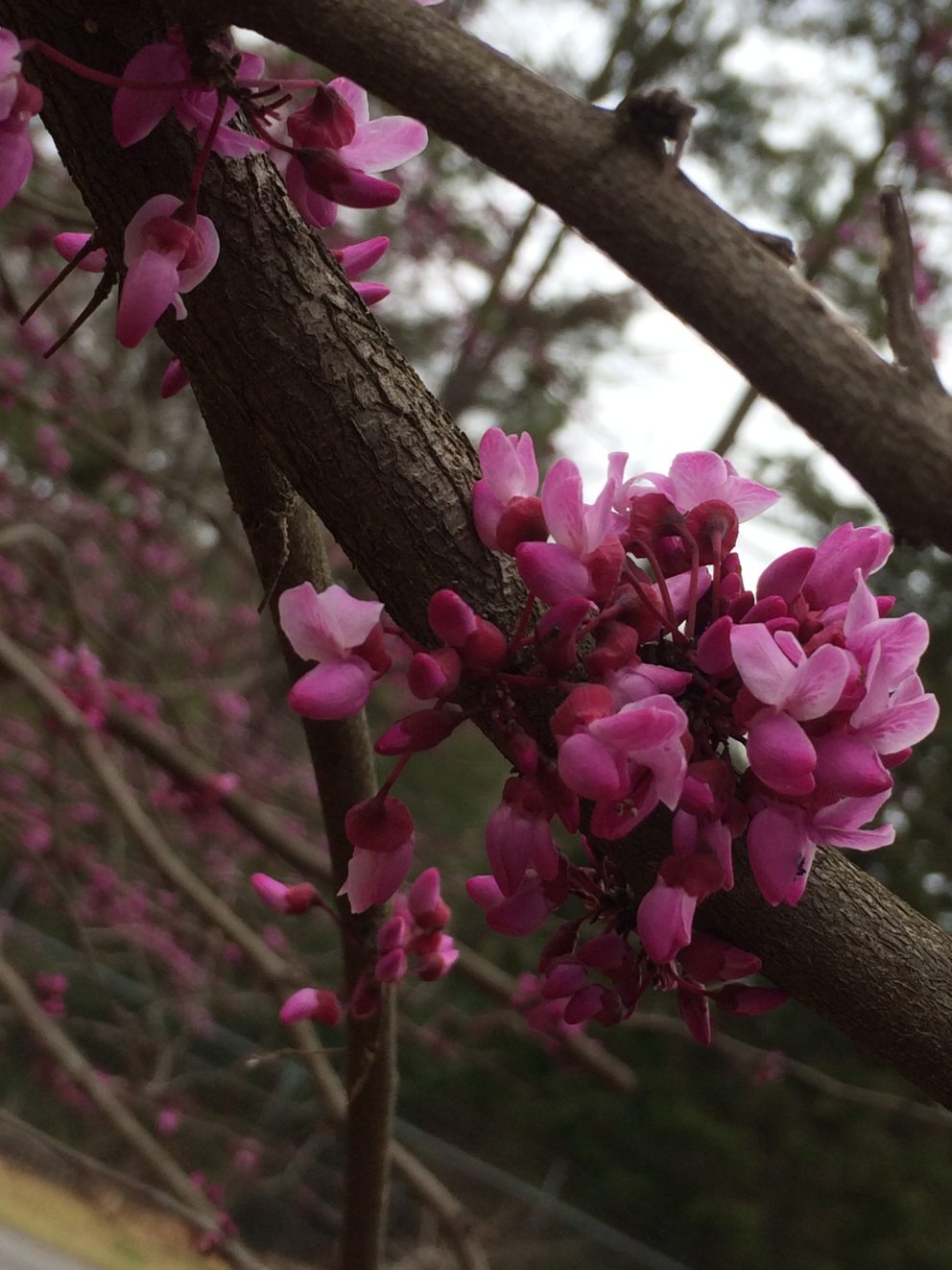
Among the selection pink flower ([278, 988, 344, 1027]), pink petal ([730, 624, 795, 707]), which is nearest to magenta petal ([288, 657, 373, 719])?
pink petal ([730, 624, 795, 707])

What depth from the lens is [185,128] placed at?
62 centimetres

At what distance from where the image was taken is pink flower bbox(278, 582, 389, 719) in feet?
2.02

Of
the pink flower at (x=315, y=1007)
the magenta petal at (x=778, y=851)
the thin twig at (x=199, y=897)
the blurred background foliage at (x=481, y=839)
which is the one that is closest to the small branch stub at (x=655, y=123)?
the magenta petal at (x=778, y=851)

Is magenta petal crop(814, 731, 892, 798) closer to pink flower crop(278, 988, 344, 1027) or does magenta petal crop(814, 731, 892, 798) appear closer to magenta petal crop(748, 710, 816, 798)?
magenta petal crop(748, 710, 816, 798)

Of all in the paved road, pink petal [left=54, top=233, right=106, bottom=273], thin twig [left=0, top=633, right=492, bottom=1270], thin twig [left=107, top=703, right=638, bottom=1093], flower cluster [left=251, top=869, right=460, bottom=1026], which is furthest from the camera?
the paved road

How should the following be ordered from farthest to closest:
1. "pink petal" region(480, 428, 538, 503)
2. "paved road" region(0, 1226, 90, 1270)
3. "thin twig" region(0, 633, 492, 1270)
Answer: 1. "paved road" region(0, 1226, 90, 1270)
2. "thin twig" region(0, 633, 492, 1270)
3. "pink petal" region(480, 428, 538, 503)

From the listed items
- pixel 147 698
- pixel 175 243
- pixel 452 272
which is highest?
pixel 452 272

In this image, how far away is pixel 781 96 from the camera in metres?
7.13

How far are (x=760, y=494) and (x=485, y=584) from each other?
215mm

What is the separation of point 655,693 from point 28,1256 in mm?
5294

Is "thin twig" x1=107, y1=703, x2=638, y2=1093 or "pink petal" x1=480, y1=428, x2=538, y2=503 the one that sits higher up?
"thin twig" x1=107, y1=703, x2=638, y2=1093

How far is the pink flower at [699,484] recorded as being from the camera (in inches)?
28.0

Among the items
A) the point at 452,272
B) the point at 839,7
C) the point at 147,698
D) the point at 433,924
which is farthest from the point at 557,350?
the point at 433,924

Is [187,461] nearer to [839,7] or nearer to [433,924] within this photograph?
[839,7]
